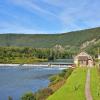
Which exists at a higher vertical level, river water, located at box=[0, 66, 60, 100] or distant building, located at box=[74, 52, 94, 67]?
distant building, located at box=[74, 52, 94, 67]

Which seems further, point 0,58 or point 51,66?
point 0,58

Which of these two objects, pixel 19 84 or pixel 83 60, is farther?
pixel 83 60

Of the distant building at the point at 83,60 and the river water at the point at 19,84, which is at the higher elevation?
the distant building at the point at 83,60

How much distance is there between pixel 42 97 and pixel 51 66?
332ft

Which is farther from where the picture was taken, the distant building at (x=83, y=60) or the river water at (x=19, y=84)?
the distant building at (x=83, y=60)

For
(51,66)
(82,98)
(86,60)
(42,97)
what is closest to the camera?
(82,98)

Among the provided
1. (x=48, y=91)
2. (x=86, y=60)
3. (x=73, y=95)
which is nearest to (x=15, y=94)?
(x=48, y=91)

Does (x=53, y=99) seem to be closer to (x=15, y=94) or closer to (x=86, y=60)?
(x=15, y=94)

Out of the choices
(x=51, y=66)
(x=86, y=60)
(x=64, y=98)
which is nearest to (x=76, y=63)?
(x=86, y=60)

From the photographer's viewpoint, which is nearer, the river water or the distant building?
the river water

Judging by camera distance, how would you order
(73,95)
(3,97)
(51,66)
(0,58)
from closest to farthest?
(73,95)
(3,97)
(51,66)
(0,58)

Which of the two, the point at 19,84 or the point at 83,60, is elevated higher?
the point at 83,60

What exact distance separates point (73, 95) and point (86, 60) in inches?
3245

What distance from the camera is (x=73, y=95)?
3709 cm
